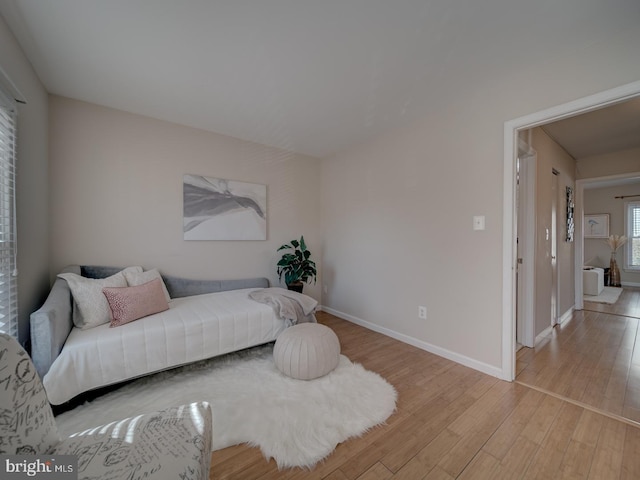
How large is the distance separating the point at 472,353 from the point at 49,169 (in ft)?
13.5

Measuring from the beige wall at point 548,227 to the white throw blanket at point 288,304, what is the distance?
8.13ft

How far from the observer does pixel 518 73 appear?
197cm

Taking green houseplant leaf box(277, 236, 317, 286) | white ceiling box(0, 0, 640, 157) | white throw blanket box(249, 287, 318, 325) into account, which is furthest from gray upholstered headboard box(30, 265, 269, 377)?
green houseplant leaf box(277, 236, 317, 286)

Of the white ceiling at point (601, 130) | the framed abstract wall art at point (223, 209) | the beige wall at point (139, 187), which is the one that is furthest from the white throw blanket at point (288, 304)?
the white ceiling at point (601, 130)

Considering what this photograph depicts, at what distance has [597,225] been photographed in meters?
6.16

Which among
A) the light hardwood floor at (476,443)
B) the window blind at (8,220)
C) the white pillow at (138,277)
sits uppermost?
the window blind at (8,220)

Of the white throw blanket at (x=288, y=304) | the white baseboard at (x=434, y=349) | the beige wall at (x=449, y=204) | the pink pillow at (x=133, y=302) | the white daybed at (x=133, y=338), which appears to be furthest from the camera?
the white throw blanket at (x=288, y=304)

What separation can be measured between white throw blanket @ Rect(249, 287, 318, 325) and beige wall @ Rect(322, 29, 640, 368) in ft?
3.31

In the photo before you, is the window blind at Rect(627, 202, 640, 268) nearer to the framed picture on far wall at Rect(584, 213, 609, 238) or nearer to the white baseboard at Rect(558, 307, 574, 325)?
the framed picture on far wall at Rect(584, 213, 609, 238)

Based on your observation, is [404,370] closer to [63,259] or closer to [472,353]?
[472,353]

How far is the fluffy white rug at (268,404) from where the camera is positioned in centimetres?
144

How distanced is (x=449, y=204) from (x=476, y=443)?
1851mm

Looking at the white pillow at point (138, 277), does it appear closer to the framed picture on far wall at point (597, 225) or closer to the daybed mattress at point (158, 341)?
the daybed mattress at point (158, 341)

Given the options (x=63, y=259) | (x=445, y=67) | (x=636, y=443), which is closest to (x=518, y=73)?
(x=445, y=67)
